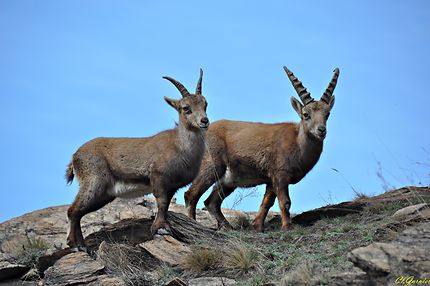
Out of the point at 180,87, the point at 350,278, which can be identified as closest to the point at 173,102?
the point at 180,87

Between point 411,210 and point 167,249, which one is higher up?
point 411,210

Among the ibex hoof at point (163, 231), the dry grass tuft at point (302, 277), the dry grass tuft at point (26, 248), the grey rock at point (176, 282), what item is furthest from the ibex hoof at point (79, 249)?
the dry grass tuft at point (302, 277)

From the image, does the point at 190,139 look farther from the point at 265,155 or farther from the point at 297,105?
the point at 297,105

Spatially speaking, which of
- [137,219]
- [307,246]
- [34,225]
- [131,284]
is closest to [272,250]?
[307,246]

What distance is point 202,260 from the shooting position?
1043 centimetres

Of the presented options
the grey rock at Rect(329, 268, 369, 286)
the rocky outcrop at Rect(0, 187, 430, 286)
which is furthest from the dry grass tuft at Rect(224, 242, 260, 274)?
the grey rock at Rect(329, 268, 369, 286)

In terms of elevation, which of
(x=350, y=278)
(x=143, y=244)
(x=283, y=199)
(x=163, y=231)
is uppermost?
(x=283, y=199)

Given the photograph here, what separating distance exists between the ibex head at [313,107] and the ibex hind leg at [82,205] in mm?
4391

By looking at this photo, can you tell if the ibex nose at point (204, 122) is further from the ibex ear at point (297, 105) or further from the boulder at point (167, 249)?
the ibex ear at point (297, 105)

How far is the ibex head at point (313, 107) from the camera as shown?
14.0 metres

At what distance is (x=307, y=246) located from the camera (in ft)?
35.0

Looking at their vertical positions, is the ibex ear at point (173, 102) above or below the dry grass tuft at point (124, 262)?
above

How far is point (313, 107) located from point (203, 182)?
109 inches

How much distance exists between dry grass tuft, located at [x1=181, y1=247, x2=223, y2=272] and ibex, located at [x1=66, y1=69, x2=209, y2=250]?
5.69 ft
